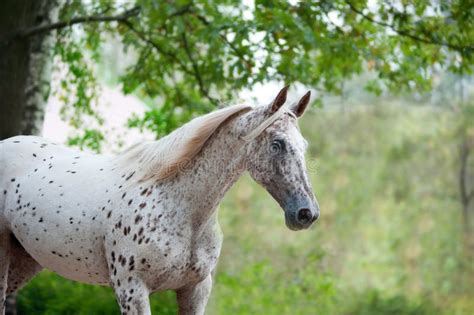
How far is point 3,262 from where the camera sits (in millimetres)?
4070

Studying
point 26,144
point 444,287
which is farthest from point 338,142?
point 26,144

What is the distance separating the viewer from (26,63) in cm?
622

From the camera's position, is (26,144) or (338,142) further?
(338,142)

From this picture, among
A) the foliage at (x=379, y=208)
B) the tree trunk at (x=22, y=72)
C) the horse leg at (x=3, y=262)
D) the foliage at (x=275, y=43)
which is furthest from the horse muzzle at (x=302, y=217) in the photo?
the foliage at (x=379, y=208)

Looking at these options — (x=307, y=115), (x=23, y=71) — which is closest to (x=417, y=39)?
(x=23, y=71)

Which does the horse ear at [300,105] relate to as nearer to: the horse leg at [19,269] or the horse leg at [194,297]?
the horse leg at [194,297]

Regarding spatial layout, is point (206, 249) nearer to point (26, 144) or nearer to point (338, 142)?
point (26, 144)

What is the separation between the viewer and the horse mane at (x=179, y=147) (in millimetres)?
3391

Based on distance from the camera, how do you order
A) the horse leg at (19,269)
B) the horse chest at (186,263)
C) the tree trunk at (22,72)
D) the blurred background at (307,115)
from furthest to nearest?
1. the blurred background at (307,115)
2. the tree trunk at (22,72)
3. the horse leg at (19,269)
4. the horse chest at (186,263)

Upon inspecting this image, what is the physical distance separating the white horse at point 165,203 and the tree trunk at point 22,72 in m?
2.28

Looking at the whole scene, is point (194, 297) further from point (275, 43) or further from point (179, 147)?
point (275, 43)

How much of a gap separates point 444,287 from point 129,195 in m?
14.9

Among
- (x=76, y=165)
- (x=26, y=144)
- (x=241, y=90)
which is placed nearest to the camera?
(x=76, y=165)

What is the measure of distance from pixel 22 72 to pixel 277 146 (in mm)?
3535
